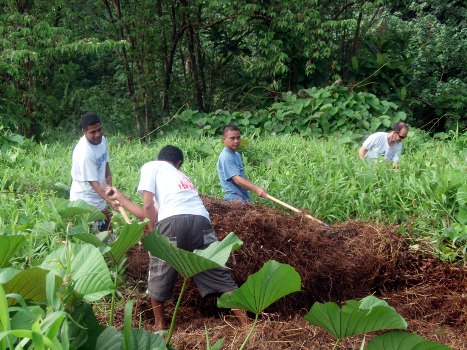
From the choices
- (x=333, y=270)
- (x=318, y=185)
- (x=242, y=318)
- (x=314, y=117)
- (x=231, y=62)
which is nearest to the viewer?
(x=242, y=318)

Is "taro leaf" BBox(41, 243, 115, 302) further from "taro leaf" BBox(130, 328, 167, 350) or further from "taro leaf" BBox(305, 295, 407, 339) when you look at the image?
"taro leaf" BBox(305, 295, 407, 339)

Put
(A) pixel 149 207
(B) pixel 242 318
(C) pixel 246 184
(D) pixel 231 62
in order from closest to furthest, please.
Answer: (B) pixel 242 318, (A) pixel 149 207, (C) pixel 246 184, (D) pixel 231 62

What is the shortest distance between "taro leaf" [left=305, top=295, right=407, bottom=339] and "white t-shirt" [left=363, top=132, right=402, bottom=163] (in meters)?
5.84

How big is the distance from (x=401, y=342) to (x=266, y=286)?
34 centimetres

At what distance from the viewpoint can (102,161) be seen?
16.3ft

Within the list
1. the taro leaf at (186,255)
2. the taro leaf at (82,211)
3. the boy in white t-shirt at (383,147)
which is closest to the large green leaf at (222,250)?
the taro leaf at (186,255)

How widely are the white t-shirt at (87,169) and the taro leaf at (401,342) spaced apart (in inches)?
140

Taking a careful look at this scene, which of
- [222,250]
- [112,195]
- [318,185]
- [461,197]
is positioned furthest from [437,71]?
[222,250]

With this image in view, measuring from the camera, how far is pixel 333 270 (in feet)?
16.3

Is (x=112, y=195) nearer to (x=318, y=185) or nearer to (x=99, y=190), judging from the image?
(x=99, y=190)

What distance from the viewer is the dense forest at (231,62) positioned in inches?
444

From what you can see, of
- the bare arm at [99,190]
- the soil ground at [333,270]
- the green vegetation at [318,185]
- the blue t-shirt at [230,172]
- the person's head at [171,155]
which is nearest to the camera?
the person's head at [171,155]

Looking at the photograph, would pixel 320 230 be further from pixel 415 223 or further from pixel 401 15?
pixel 401 15

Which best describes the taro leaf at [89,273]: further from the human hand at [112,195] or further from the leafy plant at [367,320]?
the human hand at [112,195]
